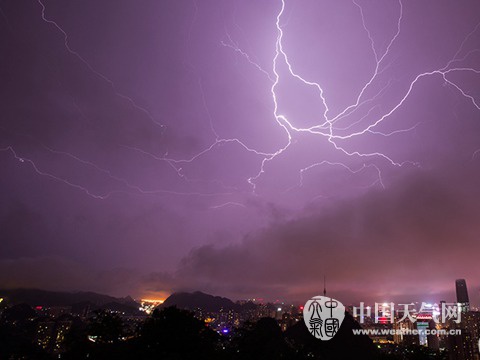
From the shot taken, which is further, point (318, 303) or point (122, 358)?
point (318, 303)

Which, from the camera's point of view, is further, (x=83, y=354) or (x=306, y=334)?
(x=306, y=334)

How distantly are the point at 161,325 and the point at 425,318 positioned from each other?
80.3m

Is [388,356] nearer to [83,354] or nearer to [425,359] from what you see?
[425,359]

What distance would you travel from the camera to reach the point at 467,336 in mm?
64812

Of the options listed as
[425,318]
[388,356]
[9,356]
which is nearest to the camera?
[9,356]

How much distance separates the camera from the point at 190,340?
14.0 metres

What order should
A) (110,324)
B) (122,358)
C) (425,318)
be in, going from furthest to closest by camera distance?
(425,318) → (110,324) → (122,358)

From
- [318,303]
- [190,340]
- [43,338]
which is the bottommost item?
[43,338]

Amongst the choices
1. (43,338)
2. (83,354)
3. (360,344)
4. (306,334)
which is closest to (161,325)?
(83,354)

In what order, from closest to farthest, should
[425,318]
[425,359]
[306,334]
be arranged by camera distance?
[425,359] < [306,334] < [425,318]

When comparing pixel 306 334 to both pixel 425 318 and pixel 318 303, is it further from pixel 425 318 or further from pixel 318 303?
pixel 425 318

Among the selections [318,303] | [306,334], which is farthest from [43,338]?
[318,303]

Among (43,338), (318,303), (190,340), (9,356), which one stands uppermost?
(318,303)

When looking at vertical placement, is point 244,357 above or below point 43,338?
above
